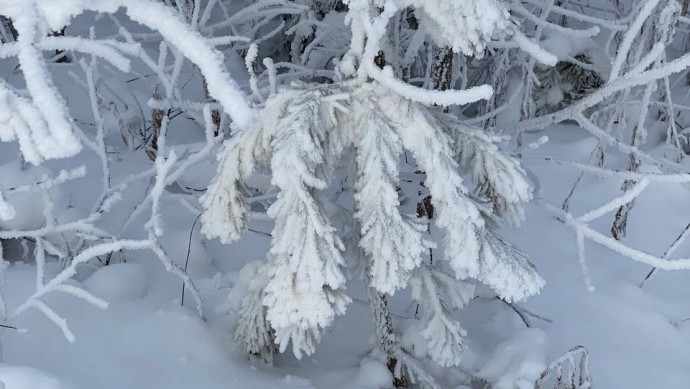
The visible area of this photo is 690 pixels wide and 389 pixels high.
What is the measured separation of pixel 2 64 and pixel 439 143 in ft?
16.4

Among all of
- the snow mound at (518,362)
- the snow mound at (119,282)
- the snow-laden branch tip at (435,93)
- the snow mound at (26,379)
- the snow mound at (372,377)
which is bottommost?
the snow mound at (372,377)

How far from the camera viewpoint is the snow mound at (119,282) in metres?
3.42

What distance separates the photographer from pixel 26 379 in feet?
7.81

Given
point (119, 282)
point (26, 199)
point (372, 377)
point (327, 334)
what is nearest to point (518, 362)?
point (372, 377)

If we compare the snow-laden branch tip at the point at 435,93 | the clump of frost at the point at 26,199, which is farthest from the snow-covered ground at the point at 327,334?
the snow-laden branch tip at the point at 435,93

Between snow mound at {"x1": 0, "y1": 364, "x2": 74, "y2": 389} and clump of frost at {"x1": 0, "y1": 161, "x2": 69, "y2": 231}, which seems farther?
clump of frost at {"x1": 0, "y1": 161, "x2": 69, "y2": 231}

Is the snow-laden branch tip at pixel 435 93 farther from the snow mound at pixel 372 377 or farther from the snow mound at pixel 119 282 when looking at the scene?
the snow mound at pixel 119 282

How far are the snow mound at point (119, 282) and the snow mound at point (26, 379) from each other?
3.04 ft

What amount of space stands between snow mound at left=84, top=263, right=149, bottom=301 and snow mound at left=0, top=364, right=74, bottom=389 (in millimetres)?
926

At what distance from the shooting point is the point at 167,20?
968 mm

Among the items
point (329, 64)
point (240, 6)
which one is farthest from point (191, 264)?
point (240, 6)

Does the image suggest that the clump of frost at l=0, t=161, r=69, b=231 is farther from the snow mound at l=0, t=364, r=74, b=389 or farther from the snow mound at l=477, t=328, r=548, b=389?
the snow mound at l=477, t=328, r=548, b=389

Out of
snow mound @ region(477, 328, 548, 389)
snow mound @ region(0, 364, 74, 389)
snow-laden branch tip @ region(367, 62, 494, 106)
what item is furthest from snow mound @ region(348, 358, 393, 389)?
snow-laden branch tip @ region(367, 62, 494, 106)

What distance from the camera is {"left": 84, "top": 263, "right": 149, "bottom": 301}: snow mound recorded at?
342cm
